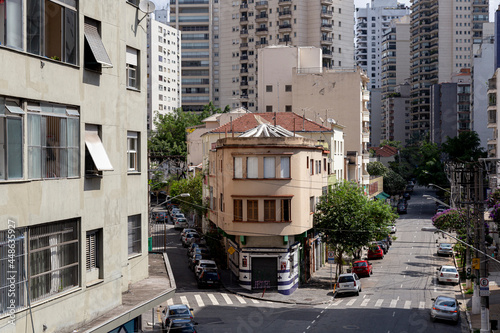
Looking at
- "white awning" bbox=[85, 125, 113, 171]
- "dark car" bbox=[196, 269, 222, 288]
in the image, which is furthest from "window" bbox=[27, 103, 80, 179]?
"dark car" bbox=[196, 269, 222, 288]

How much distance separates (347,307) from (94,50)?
29.1m

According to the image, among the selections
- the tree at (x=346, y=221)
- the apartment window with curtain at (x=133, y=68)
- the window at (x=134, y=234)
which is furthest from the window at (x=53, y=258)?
the tree at (x=346, y=221)

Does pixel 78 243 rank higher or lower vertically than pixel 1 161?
lower

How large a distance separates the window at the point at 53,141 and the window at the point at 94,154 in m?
0.42

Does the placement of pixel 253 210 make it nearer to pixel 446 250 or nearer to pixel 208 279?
→ pixel 208 279

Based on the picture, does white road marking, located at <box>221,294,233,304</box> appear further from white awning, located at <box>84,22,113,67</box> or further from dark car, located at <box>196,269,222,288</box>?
white awning, located at <box>84,22,113,67</box>

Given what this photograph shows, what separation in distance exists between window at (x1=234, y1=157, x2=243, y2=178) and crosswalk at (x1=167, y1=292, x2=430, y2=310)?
27.5ft

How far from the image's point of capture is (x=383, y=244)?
6512cm

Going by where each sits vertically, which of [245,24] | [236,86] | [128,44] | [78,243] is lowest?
[78,243]

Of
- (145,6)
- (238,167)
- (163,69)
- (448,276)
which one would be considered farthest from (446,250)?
(163,69)

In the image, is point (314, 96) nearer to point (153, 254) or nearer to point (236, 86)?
point (153, 254)

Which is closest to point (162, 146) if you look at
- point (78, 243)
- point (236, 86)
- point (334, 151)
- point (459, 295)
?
point (236, 86)

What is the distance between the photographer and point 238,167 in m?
44.0

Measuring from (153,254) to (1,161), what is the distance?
1579 centimetres
